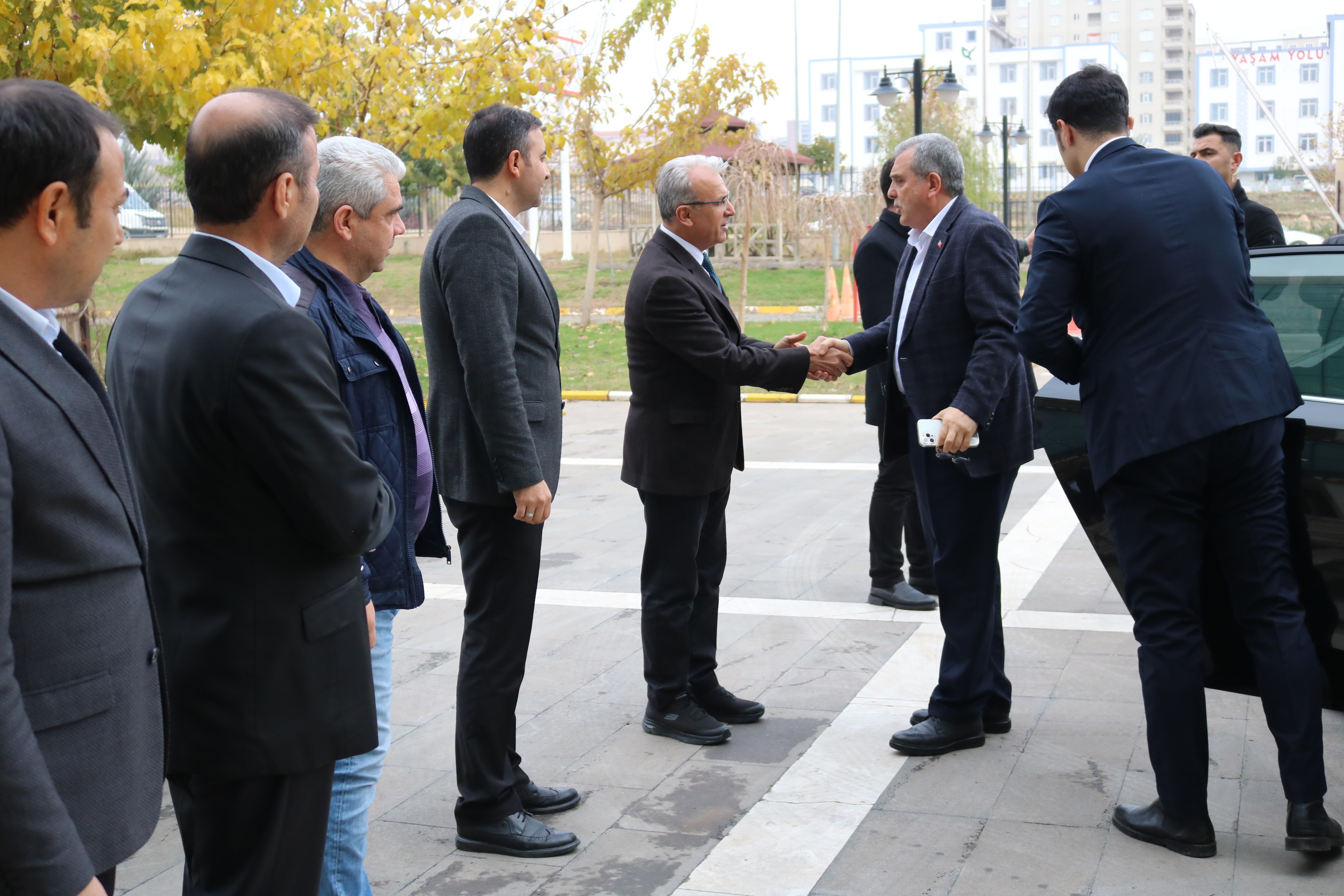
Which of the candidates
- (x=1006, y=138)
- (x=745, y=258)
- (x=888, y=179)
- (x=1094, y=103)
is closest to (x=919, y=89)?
(x=745, y=258)

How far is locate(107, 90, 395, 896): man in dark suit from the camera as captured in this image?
2105 mm

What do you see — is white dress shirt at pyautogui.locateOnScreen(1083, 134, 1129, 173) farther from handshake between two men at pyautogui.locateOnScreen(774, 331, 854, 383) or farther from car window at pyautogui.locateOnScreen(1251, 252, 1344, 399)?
A: handshake between two men at pyautogui.locateOnScreen(774, 331, 854, 383)

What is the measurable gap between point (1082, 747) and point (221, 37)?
717cm

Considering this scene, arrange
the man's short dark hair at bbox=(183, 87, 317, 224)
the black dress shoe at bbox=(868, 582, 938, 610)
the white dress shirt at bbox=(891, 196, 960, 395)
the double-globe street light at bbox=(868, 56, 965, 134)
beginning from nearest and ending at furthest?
the man's short dark hair at bbox=(183, 87, 317, 224), the white dress shirt at bbox=(891, 196, 960, 395), the black dress shoe at bbox=(868, 582, 938, 610), the double-globe street light at bbox=(868, 56, 965, 134)

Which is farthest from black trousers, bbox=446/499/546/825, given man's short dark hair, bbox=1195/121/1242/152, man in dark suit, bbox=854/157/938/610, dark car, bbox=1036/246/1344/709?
man's short dark hair, bbox=1195/121/1242/152

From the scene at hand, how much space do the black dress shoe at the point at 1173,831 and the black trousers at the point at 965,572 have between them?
2.74ft

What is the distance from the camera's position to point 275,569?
7.15ft

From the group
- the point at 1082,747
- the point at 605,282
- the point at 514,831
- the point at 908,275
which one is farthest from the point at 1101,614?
the point at 605,282

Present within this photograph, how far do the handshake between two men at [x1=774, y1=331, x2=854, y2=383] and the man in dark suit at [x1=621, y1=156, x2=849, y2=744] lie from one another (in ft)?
0.79

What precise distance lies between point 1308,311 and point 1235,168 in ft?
13.5

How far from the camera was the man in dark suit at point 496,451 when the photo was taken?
11.5 ft

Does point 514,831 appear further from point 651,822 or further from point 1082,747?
point 1082,747

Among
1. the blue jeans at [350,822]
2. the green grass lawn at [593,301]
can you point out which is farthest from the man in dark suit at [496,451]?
the green grass lawn at [593,301]

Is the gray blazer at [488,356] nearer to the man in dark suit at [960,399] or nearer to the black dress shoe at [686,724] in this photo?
the black dress shoe at [686,724]
